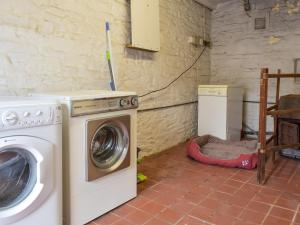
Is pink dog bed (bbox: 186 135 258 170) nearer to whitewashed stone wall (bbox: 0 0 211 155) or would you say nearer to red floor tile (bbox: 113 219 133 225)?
whitewashed stone wall (bbox: 0 0 211 155)

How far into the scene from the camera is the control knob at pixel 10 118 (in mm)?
1346

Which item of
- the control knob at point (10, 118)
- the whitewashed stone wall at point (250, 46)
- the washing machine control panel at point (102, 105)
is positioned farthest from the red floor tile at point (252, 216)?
the whitewashed stone wall at point (250, 46)

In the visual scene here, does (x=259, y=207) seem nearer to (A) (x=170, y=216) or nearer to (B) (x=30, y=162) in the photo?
(A) (x=170, y=216)

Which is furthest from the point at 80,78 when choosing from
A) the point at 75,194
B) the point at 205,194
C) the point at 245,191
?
the point at 245,191

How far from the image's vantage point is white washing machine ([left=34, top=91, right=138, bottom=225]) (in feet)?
5.77

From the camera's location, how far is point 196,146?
3.42 meters

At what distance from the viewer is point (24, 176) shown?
1557 millimetres

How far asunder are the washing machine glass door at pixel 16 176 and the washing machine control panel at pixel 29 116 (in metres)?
0.14

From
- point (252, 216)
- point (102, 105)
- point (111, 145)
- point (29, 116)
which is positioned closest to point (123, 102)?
point (102, 105)

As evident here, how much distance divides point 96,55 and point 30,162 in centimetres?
144

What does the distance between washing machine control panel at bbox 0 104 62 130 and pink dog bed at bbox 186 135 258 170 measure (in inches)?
81.5

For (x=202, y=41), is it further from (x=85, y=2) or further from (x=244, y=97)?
(x=85, y=2)

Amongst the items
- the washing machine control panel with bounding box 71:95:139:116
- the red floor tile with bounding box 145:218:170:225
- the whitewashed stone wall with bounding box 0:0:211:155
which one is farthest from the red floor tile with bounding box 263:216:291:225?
the whitewashed stone wall with bounding box 0:0:211:155

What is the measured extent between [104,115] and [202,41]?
3150mm
